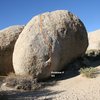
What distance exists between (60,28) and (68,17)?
126 cm

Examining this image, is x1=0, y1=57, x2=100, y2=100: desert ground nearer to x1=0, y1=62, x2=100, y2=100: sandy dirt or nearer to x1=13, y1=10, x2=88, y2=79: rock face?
x1=0, y1=62, x2=100, y2=100: sandy dirt

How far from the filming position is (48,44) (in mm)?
12336

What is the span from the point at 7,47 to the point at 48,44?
2807 millimetres

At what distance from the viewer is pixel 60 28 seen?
43.0 feet

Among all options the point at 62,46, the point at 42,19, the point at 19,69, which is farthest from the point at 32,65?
the point at 42,19

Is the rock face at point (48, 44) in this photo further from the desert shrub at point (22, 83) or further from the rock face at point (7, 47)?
the rock face at point (7, 47)

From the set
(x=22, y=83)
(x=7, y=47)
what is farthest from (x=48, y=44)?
(x=7, y=47)

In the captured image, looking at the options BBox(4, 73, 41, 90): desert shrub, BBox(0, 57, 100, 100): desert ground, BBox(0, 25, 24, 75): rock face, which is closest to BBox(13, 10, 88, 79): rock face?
BBox(4, 73, 41, 90): desert shrub

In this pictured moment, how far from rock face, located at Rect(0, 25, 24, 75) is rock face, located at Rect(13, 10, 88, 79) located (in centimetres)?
106

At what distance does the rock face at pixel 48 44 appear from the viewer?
1201 centimetres

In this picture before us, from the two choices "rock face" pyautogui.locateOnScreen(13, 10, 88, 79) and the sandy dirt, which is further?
"rock face" pyautogui.locateOnScreen(13, 10, 88, 79)

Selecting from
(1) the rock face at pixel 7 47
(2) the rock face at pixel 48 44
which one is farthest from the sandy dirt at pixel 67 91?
(1) the rock face at pixel 7 47

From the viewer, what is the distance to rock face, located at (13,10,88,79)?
39.4ft

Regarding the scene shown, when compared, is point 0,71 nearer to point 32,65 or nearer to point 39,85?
point 32,65
